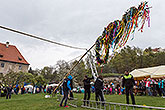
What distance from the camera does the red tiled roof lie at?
4593 cm

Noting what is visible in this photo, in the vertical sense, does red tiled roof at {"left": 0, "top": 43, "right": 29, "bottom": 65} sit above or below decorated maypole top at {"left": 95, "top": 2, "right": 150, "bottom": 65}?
above

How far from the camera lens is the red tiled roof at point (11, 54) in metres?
45.9

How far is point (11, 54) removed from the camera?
48.7 meters

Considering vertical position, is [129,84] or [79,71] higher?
[79,71]

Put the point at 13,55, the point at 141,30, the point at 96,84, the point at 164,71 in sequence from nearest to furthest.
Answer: the point at 141,30 → the point at 96,84 → the point at 164,71 → the point at 13,55

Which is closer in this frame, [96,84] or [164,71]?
[96,84]

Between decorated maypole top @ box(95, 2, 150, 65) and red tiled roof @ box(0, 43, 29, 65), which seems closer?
decorated maypole top @ box(95, 2, 150, 65)

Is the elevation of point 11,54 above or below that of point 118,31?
above

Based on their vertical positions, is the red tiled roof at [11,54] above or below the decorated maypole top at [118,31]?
above

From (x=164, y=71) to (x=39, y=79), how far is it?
1214 inches

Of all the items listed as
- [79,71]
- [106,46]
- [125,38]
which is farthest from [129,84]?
[79,71]

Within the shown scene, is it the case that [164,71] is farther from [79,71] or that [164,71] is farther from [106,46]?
[79,71]

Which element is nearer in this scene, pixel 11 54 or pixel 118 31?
pixel 118 31

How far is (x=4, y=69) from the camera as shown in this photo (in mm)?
45062
